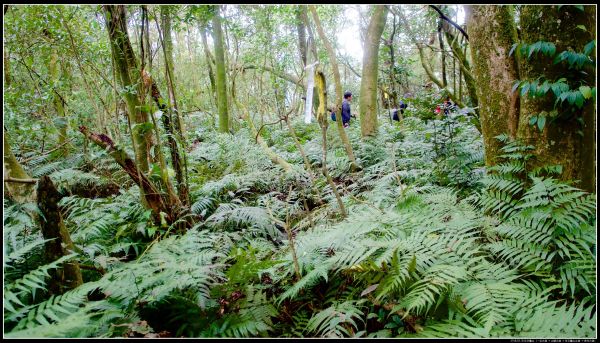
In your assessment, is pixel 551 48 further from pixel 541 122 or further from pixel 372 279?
pixel 372 279

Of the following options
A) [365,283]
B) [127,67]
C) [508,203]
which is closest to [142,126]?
[127,67]

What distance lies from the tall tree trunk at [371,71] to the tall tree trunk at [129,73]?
14.4ft

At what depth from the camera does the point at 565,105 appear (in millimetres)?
2430

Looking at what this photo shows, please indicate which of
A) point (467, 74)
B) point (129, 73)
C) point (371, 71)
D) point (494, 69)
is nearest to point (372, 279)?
point (494, 69)

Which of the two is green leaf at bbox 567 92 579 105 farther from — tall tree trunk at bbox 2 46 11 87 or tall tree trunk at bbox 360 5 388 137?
tall tree trunk at bbox 2 46 11 87

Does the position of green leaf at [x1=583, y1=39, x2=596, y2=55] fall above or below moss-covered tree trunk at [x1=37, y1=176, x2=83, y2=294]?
above

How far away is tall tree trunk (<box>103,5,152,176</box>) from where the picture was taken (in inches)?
146

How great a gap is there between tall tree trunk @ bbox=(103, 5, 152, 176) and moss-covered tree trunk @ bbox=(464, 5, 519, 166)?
3336mm

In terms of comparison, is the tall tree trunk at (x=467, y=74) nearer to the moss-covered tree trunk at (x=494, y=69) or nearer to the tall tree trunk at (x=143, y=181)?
the moss-covered tree trunk at (x=494, y=69)

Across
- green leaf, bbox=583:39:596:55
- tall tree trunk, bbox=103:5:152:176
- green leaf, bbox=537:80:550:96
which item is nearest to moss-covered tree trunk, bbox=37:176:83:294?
tall tree trunk, bbox=103:5:152:176

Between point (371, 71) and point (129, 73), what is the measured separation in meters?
4.65

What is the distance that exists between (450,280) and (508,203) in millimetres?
1154

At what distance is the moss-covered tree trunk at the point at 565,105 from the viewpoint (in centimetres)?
237

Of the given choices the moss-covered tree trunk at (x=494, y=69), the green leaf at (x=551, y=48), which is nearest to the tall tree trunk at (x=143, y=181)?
the moss-covered tree trunk at (x=494, y=69)
